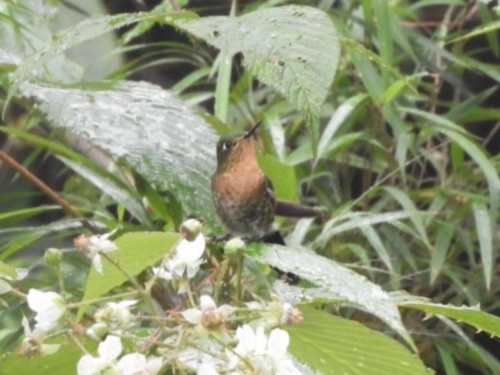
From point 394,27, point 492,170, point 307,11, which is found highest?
point 307,11

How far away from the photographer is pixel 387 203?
9.18ft

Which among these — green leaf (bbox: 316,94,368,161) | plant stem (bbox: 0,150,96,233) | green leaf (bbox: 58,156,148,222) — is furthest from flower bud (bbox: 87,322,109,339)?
green leaf (bbox: 316,94,368,161)

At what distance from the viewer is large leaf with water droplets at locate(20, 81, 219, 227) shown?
1.29m

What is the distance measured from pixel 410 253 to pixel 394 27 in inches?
19.3

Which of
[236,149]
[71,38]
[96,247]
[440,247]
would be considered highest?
[71,38]

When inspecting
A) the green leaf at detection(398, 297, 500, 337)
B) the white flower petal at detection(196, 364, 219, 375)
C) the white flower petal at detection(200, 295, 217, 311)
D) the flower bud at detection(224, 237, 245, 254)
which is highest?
the flower bud at detection(224, 237, 245, 254)

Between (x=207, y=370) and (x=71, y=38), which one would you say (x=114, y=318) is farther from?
(x=71, y=38)

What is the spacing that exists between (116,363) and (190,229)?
5.4 inches

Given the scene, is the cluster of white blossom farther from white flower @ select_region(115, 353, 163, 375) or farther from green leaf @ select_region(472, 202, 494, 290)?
green leaf @ select_region(472, 202, 494, 290)

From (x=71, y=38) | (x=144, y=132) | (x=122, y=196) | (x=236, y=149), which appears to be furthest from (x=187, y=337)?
(x=236, y=149)

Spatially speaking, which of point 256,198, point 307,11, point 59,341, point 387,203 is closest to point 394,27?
point 387,203

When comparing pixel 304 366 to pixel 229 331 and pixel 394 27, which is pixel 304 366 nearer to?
pixel 229 331

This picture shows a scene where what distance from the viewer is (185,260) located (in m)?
0.95

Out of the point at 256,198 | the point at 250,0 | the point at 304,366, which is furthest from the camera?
the point at 250,0
